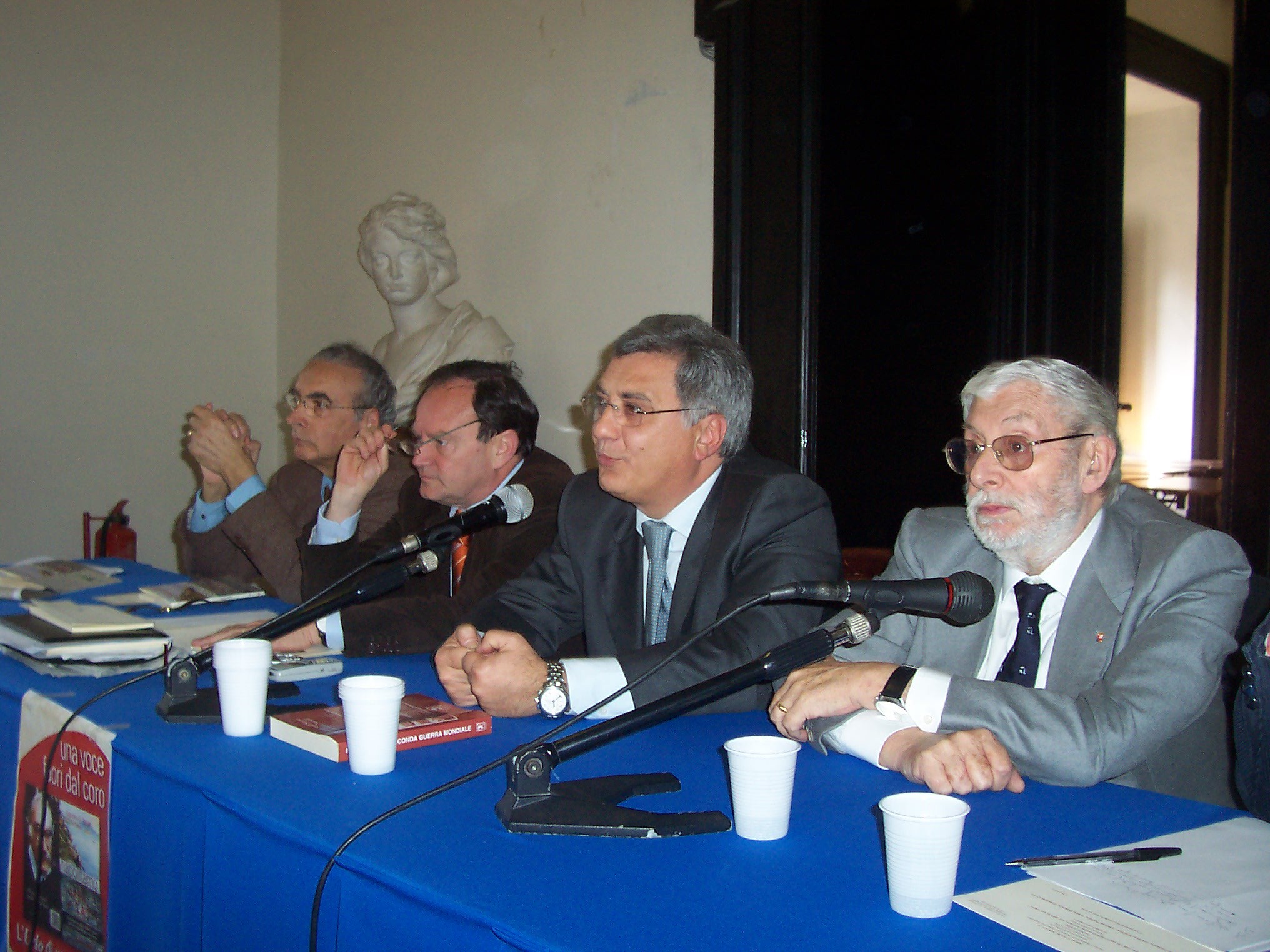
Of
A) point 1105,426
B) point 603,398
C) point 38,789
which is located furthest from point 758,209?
point 38,789

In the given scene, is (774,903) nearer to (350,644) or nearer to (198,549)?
(350,644)

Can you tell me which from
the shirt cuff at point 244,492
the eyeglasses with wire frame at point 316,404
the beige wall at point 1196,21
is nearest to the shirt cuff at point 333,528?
the shirt cuff at point 244,492

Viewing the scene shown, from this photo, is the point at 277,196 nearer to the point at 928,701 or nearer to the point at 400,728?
the point at 400,728

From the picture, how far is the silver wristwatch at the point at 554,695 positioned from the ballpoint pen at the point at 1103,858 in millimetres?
765

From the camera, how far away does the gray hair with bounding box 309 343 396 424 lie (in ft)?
12.0

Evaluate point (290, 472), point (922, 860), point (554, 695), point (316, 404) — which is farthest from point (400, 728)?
point (290, 472)

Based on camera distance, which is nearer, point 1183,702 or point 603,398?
point 1183,702

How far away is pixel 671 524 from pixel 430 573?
0.84 meters

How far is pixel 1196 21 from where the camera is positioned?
295 centimetres

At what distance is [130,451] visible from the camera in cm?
516

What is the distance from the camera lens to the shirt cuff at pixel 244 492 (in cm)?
332

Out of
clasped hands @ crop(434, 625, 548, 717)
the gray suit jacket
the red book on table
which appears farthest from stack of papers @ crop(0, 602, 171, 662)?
the gray suit jacket

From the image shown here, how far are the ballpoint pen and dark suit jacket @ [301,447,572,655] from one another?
1.38 m

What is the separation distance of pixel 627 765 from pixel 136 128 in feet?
15.8
